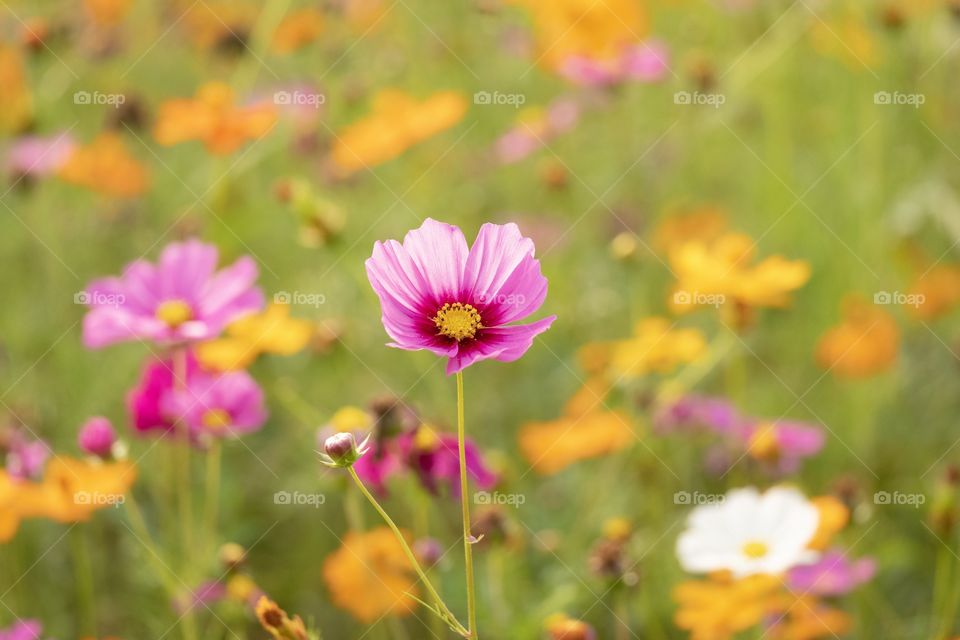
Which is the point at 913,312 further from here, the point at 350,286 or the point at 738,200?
the point at 350,286

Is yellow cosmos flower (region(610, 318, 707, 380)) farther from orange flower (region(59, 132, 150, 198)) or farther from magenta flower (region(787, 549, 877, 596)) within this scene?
orange flower (region(59, 132, 150, 198))

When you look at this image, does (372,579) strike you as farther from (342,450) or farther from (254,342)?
(342,450)

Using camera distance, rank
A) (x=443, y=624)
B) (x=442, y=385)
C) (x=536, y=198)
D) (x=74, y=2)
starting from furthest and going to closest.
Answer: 1. (x=74, y=2)
2. (x=536, y=198)
3. (x=442, y=385)
4. (x=443, y=624)

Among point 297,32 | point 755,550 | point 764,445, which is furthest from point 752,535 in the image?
point 297,32

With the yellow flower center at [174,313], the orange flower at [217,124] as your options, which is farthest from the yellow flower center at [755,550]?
the orange flower at [217,124]

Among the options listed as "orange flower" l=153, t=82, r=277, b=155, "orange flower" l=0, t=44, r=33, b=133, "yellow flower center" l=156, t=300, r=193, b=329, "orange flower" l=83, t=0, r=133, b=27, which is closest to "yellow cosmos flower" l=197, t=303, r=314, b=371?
"yellow flower center" l=156, t=300, r=193, b=329

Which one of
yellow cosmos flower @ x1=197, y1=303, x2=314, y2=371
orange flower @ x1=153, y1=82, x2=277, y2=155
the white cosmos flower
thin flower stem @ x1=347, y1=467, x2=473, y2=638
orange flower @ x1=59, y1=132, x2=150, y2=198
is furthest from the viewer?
orange flower @ x1=59, y1=132, x2=150, y2=198

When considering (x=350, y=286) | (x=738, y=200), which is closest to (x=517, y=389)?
(x=350, y=286)

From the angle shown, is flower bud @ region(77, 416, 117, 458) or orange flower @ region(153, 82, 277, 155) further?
orange flower @ region(153, 82, 277, 155)
